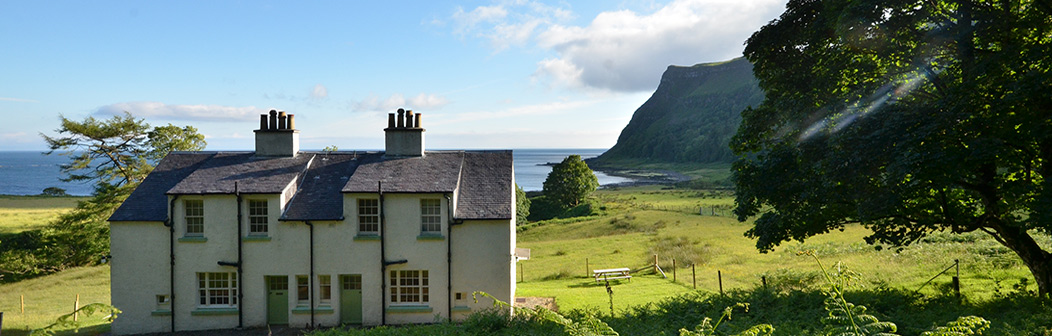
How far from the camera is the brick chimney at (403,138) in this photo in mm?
27391

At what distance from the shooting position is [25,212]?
248 ft

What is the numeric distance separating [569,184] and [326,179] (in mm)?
53746

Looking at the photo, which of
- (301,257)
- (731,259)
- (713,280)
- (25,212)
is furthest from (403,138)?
(25,212)

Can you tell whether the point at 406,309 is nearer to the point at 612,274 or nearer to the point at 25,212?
the point at 612,274

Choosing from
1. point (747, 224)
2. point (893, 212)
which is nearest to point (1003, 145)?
point (893, 212)

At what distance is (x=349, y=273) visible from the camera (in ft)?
79.6

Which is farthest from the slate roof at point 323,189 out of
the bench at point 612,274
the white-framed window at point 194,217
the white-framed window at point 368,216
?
the bench at point 612,274

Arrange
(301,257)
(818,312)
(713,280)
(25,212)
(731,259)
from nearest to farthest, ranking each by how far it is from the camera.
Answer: (818,312)
(301,257)
(713,280)
(731,259)
(25,212)

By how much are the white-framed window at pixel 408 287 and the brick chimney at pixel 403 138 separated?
5.97 m

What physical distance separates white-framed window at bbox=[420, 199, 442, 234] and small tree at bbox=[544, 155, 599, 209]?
177 ft

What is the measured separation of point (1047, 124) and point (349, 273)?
77.0 feet

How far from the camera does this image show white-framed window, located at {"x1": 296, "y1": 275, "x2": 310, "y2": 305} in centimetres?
2450

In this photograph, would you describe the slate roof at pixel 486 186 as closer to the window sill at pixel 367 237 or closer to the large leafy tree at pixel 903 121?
the window sill at pixel 367 237

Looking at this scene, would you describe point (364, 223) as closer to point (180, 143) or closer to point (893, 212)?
point (893, 212)
